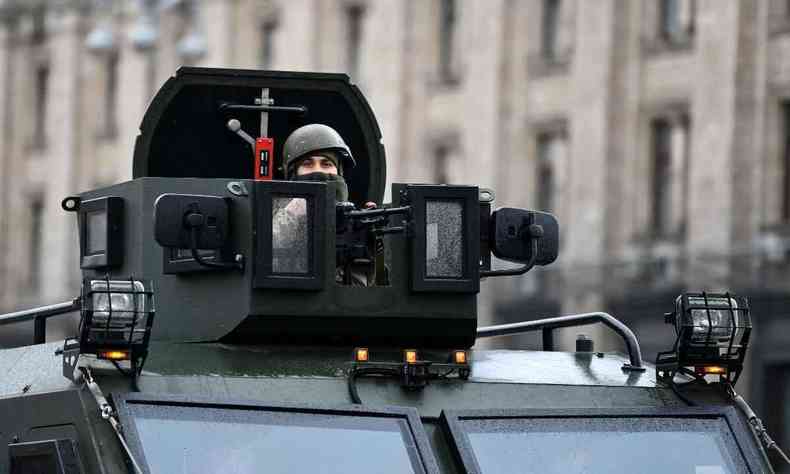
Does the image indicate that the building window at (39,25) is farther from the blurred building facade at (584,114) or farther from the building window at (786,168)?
the building window at (786,168)

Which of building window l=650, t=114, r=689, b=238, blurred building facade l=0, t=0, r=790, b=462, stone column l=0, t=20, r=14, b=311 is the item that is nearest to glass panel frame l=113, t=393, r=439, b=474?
blurred building facade l=0, t=0, r=790, b=462

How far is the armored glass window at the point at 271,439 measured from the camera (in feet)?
27.7

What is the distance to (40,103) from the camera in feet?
221

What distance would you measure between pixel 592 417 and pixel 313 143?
2000mm

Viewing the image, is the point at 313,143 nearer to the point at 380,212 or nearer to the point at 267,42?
the point at 380,212

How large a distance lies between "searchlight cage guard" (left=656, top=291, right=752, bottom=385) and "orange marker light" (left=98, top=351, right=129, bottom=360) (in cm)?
219

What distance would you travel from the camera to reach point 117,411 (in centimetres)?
844

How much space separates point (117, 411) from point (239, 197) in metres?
1.18

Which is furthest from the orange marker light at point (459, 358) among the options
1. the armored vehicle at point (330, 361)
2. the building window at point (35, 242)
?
the building window at point (35, 242)


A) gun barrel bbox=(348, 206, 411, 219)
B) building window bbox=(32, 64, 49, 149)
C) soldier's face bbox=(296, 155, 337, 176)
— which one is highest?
building window bbox=(32, 64, 49, 149)

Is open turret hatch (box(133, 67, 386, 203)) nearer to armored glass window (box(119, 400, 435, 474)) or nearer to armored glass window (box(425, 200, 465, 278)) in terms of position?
armored glass window (box(425, 200, 465, 278))

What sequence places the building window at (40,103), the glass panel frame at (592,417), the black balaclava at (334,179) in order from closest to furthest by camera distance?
the glass panel frame at (592,417), the black balaclava at (334,179), the building window at (40,103)

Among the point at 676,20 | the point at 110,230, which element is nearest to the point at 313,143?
the point at 110,230

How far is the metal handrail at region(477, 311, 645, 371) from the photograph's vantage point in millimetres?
9945
